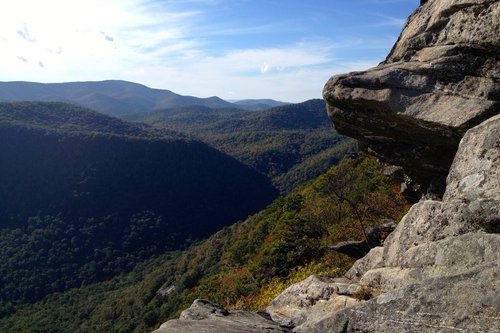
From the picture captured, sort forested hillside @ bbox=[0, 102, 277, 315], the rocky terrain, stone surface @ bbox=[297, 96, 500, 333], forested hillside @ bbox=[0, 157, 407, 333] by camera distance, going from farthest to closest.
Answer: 1. forested hillside @ bbox=[0, 102, 277, 315]
2. forested hillside @ bbox=[0, 157, 407, 333]
3. the rocky terrain
4. stone surface @ bbox=[297, 96, 500, 333]

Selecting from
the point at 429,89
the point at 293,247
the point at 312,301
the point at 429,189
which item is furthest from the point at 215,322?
the point at 293,247

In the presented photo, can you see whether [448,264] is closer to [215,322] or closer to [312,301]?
[312,301]

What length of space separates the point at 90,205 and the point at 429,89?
162m

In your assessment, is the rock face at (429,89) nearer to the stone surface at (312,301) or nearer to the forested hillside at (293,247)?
the stone surface at (312,301)

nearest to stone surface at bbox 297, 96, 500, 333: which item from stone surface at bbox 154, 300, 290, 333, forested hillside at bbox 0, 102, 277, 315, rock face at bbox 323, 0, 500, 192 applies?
rock face at bbox 323, 0, 500, 192

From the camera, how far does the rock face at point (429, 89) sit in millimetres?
9508

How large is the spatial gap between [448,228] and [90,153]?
188 meters

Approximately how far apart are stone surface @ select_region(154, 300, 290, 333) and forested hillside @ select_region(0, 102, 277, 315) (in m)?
112

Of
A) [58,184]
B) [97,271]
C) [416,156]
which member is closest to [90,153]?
Answer: [58,184]

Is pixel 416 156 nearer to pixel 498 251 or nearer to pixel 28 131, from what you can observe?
pixel 498 251

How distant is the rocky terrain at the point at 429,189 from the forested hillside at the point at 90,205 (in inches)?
4484

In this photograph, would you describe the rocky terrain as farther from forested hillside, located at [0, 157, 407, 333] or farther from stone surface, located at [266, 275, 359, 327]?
forested hillside, located at [0, 157, 407, 333]

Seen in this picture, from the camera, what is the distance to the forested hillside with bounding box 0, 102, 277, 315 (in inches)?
4882

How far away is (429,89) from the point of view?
10148 millimetres
